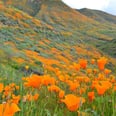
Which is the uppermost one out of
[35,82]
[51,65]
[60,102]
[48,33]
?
[35,82]

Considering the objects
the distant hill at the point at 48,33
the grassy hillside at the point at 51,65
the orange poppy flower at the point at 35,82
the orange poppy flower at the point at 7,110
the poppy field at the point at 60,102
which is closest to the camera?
the orange poppy flower at the point at 7,110

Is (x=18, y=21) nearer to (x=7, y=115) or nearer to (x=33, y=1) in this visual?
(x=7, y=115)

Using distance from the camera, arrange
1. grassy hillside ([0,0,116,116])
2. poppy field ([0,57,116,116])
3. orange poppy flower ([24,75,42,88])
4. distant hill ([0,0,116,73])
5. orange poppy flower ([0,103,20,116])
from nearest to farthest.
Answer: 1. orange poppy flower ([0,103,20,116])
2. poppy field ([0,57,116,116])
3. grassy hillside ([0,0,116,116])
4. orange poppy flower ([24,75,42,88])
5. distant hill ([0,0,116,73])

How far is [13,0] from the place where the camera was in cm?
9750

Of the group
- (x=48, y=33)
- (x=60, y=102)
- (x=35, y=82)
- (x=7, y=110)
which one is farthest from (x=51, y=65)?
(x=48, y=33)

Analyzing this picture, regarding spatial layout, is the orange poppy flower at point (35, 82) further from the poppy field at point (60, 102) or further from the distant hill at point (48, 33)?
the distant hill at point (48, 33)

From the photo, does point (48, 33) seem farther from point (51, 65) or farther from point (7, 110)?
point (7, 110)

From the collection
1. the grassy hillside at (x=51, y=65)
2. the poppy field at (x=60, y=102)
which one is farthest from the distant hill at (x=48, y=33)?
the poppy field at (x=60, y=102)

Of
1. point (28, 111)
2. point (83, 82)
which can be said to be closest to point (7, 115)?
point (28, 111)

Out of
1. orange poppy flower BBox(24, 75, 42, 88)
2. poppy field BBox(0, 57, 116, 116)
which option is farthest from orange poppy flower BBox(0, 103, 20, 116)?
orange poppy flower BBox(24, 75, 42, 88)

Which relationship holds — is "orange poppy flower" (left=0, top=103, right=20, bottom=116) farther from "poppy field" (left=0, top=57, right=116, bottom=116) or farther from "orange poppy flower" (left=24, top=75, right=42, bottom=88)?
"orange poppy flower" (left=24, top=75, right=42, bottom=88)

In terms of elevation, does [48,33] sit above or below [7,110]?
below

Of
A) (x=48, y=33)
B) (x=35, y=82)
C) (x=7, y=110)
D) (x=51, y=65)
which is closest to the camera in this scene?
(x=7, y=110)

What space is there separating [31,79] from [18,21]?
4235 cm
